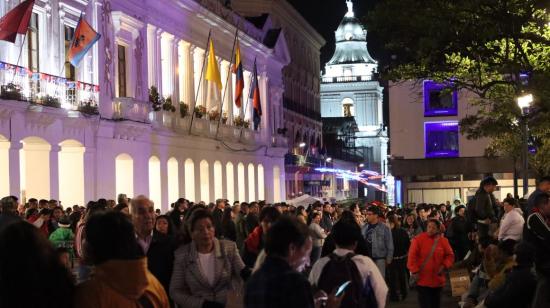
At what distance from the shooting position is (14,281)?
4.93 metres

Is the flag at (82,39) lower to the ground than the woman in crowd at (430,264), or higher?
higher

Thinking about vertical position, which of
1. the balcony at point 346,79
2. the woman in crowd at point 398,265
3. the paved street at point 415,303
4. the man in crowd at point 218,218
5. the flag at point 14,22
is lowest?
the paved street at point 415,303

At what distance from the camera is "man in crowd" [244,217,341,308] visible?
19.4ft

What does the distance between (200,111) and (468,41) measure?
2987 cm

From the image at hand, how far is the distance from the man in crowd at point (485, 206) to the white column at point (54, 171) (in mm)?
16427

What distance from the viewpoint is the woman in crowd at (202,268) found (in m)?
8.37

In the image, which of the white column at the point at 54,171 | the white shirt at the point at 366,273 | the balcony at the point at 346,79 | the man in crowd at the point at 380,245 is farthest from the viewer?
the balcony at the point at 346,79

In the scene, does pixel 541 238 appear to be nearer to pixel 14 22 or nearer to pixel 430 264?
pixel 430 264

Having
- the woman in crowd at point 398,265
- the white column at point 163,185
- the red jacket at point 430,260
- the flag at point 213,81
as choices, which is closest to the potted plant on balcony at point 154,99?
the flag at point 213,81

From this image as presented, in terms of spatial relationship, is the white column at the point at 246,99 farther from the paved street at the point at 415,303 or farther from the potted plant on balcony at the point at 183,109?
the paved street at the point at 415,303

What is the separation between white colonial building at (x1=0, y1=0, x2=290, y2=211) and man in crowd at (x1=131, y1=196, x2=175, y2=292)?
18.2 meters

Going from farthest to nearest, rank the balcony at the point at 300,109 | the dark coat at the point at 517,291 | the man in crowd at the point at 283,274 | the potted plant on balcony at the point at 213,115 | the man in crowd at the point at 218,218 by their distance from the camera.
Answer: the balcony at the point at 300,109 < the potted plant on balcony at the point at 213,115 < the man in crowd at the point at 218,218 < the dark coat at the point at 517,291 < the man in crowd at the point at 283,274

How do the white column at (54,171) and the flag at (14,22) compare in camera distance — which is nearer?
the flag at (14,22)

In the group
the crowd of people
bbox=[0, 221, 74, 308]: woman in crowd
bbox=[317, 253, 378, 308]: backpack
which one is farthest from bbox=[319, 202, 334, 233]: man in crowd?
bbox=[0, 221, 74, 308]: woman in crowd
